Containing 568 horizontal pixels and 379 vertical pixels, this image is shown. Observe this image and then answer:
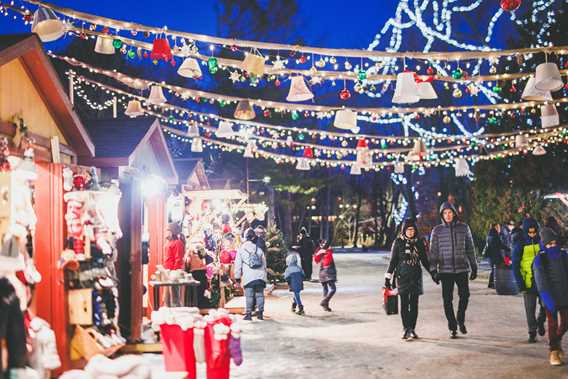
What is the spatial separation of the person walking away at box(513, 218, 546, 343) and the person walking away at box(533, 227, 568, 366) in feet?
3.77

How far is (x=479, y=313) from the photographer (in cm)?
1261

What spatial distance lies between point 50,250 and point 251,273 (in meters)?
5.88

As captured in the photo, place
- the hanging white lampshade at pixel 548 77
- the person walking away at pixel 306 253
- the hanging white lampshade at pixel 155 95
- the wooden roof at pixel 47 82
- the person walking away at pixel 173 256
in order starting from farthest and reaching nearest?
the person walking away at pixel 306 253 < the person walking away at pixel 173 256 < the hanging white lampshade at pixel 155 95 < the hanging white lampshade at pixel 548 77 < the wooden roof at pixel 47 82

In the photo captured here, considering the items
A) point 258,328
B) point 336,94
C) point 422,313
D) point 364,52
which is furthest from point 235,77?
point 336,94

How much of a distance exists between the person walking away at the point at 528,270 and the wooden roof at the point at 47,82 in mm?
6378

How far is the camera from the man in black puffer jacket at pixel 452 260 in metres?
9.96

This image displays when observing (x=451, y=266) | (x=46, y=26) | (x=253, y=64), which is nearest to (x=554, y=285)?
(x=451, y=266)

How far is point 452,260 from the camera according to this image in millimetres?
10000

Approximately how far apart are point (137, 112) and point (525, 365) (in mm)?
9094

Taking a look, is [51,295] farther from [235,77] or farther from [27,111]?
[235,77]

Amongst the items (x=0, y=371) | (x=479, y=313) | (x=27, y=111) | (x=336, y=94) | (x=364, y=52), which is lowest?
(x=479, y=313)

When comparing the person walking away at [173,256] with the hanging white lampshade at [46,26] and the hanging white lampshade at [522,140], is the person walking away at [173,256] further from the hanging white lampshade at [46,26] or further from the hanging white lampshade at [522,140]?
the hanging white lampshade at [522,140]

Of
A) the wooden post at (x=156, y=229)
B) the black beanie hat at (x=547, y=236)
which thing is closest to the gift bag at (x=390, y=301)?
the black beanie hat at (x=547, y=236)

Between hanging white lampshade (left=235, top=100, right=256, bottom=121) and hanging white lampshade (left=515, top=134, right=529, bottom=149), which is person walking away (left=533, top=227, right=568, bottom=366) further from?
hanging white lampshade (left=515, top=134, right=529, bottom=149)
